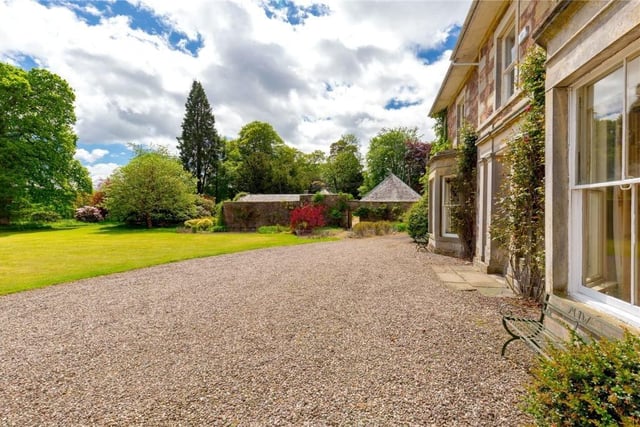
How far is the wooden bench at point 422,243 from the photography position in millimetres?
10444

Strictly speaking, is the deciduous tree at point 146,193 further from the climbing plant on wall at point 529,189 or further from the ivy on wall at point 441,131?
the climbing plant on wall at point 529,189

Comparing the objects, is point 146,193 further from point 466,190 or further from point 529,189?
point 529,189

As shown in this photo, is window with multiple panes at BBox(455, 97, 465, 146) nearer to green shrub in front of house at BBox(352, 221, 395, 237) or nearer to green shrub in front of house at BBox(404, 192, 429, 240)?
green shrub in front of house at BBox(404, 192, 429, 240)

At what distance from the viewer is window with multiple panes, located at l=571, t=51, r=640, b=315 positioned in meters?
2.29

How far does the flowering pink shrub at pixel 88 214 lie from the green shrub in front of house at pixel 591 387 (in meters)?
37.8

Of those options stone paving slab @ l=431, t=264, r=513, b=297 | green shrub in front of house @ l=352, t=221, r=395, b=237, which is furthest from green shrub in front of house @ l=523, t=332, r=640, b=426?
green shrub in front of house @ l=352, t=221, r=395, b=237

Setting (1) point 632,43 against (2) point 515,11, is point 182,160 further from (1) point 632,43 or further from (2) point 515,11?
(1) point 632,43

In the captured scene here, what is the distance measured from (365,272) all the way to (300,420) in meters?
4.98

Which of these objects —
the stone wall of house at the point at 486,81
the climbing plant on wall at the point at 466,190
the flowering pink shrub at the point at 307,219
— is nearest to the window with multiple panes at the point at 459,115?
the climbing plant on wall at the point at 466,190

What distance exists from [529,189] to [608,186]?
7.83 feet

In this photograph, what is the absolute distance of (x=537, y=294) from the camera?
190 inches

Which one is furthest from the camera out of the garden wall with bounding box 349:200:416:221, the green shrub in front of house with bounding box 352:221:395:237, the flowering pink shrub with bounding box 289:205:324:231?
the garden wall with bounding box 349:200:416:221

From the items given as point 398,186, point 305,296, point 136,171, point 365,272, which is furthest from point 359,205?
point 136,171

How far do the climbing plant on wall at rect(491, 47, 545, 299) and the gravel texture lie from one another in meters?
0.77
